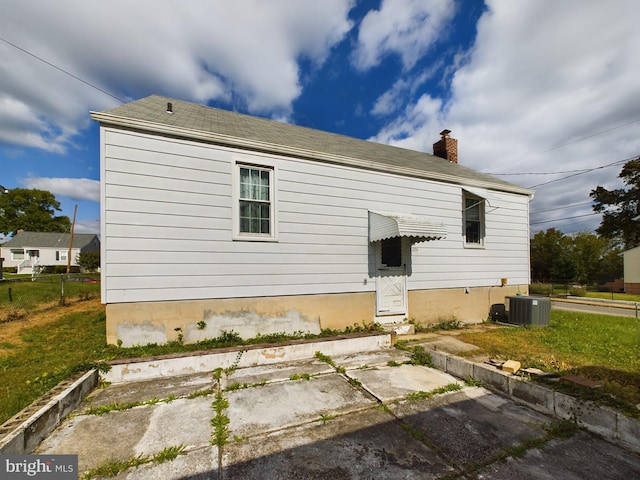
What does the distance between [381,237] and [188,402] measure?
5194 mm

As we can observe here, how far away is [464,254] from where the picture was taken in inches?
350

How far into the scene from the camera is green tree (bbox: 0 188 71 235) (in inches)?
1855

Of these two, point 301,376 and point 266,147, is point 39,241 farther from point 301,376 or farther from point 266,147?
point 301,376

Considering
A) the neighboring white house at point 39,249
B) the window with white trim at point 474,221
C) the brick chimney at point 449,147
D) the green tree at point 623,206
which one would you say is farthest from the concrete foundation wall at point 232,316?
the neighboring white house at point 39,249

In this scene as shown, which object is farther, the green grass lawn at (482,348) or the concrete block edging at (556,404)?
the green grass lawn at (482,348)

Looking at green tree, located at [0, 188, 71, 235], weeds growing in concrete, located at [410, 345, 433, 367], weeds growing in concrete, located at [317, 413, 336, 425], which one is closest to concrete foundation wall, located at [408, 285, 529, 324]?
weeds growing in concrete, located at [410, 345, 433, 367]

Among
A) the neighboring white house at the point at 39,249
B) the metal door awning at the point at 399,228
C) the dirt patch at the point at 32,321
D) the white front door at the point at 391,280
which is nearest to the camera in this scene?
the dirt patch at the point at 32,321

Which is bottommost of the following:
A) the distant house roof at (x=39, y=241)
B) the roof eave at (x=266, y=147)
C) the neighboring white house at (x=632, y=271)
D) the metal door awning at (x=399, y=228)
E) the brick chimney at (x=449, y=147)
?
the neighboring white house at (x=632, y=271)

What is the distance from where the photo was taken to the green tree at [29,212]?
4712cm

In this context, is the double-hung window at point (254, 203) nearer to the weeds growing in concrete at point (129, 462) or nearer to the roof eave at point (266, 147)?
the roof eave at point (266, 147)

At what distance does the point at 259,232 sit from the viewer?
6.33 m

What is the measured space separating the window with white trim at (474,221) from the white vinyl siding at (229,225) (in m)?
1.07

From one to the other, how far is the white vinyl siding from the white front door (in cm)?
30

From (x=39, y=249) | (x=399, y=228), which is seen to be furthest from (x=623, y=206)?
(x=39, y=249)
